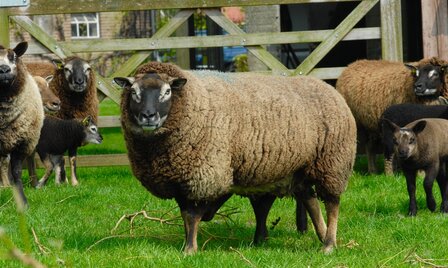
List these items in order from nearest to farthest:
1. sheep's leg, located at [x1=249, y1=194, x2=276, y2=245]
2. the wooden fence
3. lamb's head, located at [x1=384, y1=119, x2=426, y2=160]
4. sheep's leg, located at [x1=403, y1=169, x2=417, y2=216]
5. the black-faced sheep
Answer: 1. sheep's leg, located at [x1=249, y1=194, x2=276, y2=245]
2. sheep's leg, located at [x1=403, y1=169, x2=417, y2=216]
3. lamb's head, located at [x1=384, y1=119, x2=426, y2=160]
4. the black-faced sheep
5. the wooden fence

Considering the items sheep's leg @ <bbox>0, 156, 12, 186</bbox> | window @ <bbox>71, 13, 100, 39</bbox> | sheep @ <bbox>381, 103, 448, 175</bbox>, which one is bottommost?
sheep's leg @ <bbox>0, 156, 12, 186</bbox>

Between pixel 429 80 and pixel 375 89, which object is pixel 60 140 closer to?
pixel 375 89

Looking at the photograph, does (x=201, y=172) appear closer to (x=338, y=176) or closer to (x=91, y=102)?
(x=338, y=176)

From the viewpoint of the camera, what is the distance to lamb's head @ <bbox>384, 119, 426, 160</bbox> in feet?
26.5

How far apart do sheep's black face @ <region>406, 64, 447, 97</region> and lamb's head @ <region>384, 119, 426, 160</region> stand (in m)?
2.83

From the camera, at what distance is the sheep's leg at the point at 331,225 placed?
237 inches

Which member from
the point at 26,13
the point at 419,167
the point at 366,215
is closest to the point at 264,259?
the point at 366,215

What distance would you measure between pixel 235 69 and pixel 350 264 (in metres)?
21.5

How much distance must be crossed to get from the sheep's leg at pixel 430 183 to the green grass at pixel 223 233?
0.12 meters

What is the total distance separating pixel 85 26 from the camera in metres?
37.4

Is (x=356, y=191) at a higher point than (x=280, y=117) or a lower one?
lower

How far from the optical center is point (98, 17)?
36656mm

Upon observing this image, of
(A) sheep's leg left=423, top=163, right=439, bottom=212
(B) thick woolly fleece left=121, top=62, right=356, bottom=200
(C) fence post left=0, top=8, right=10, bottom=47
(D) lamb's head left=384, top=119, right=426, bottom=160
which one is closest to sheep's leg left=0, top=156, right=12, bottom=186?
(C) fence post left=0, top=8, right=10, bottom=47

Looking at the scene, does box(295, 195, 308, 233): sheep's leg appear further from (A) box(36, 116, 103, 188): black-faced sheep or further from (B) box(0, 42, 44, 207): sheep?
(A) box(36, 116, 103, 188): black-faced sheep
